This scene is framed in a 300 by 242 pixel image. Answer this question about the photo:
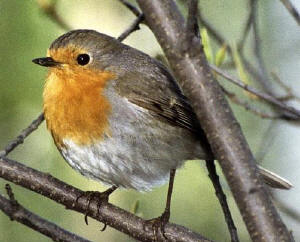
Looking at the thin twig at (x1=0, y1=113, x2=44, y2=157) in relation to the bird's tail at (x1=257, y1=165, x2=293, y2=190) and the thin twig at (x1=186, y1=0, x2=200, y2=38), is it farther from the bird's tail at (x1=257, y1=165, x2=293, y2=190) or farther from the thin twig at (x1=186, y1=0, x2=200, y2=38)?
the bird's tail at (x1=257, y1=165, x2=293, y2=190)

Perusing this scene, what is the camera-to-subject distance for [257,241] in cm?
304

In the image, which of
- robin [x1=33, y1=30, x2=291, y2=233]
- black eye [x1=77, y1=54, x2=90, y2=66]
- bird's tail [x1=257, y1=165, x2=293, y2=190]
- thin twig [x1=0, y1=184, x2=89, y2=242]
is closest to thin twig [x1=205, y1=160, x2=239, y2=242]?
robin [x1=33, y1=30, x2=291, y2=233]

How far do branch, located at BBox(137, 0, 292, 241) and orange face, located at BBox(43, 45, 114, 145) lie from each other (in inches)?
54.0

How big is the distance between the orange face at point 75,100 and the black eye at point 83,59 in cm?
3

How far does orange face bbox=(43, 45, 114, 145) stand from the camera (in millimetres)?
4371

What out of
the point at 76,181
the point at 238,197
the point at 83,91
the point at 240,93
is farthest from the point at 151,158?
the point at 240,93

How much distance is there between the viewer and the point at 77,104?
445 cm

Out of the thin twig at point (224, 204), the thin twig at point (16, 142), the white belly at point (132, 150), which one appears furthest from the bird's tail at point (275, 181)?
the thin twig at point (16, 142)

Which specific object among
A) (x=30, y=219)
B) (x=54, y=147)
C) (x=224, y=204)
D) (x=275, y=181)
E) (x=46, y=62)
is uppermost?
(x=46, y=62)

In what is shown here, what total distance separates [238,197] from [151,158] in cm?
145

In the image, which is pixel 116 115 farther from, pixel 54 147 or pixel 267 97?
pixel 54 147

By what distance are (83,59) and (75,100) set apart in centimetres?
38

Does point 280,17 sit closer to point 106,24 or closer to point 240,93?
point 240,93

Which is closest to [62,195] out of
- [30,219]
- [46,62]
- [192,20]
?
[30,219]
